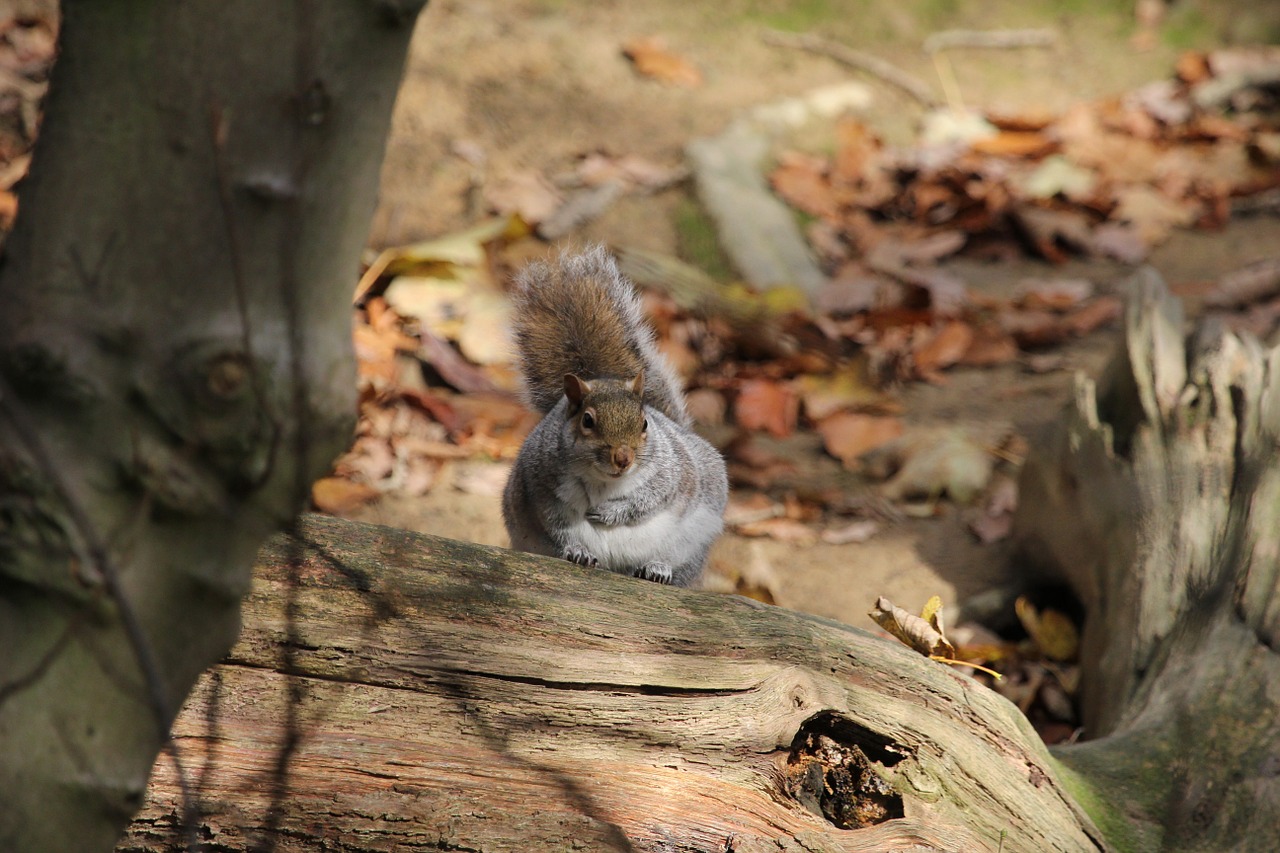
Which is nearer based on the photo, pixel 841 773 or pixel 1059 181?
pixel 841 773

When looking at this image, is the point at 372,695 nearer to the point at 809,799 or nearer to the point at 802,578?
the point at 809,799

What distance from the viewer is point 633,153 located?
4.38 m

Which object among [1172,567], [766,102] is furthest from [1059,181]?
[1172,567]

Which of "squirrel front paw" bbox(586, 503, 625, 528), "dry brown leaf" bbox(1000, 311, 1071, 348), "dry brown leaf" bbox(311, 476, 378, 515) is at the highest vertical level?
"dry brown leaf" bbox(1000, 311, 1071, 348)

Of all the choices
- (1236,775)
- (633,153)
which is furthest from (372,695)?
(633,153)

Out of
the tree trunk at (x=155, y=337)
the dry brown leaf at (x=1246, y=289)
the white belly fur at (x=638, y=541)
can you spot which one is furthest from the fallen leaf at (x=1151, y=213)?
the tree trunk at (x=155, y=337)

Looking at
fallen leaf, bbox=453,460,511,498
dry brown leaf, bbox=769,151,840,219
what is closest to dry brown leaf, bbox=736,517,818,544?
fallen leaf, bbox=453,460,511,498

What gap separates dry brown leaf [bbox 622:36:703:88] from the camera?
4.77m

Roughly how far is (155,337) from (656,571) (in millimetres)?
1337

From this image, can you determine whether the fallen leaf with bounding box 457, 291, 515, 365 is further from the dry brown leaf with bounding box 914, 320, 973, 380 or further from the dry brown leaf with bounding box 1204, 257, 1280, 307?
the dry brown leaf with bounding box 1204, 257, 1280, 307

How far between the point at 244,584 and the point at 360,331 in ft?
7.96

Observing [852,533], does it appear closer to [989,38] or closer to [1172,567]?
[1172,567]

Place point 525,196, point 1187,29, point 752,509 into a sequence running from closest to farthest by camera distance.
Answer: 1. point 752,509
2. point 525,196
3. point 1187,29

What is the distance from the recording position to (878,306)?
145 inches
